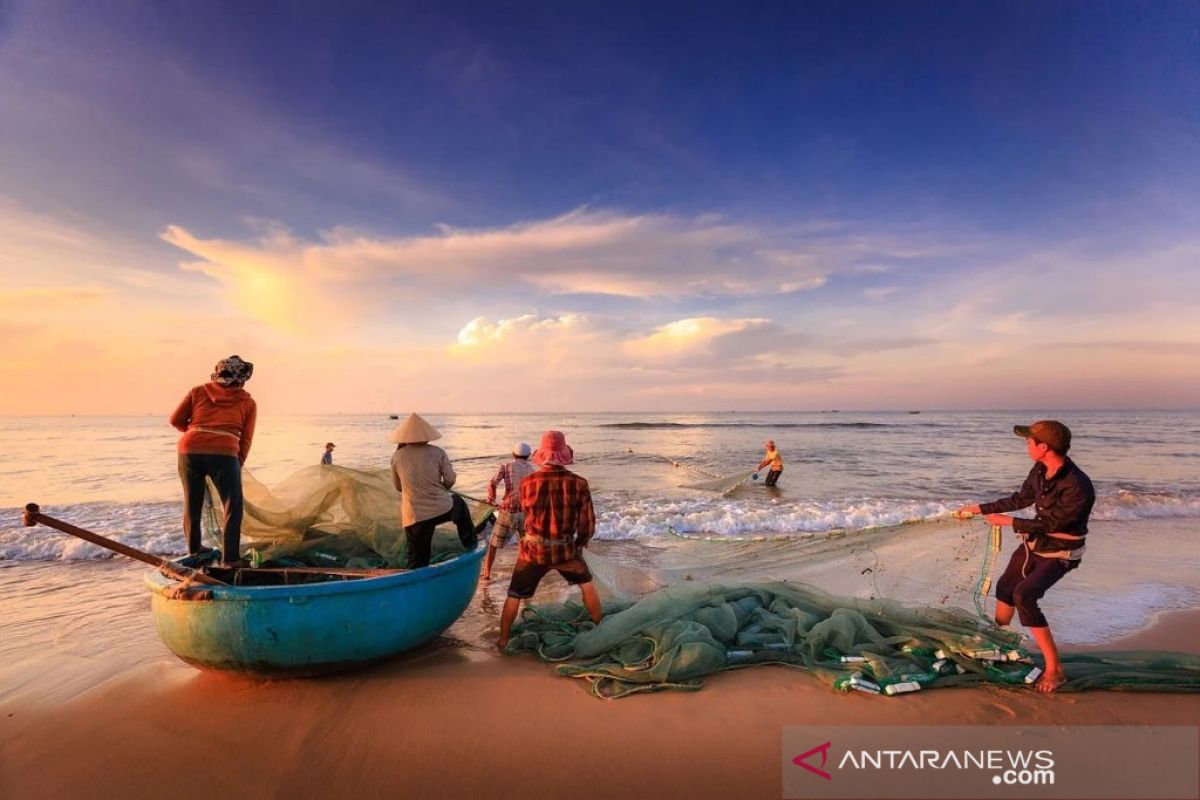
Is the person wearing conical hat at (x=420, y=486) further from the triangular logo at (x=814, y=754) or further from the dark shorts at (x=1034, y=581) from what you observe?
the dark shorts at (x=1034, y=581)

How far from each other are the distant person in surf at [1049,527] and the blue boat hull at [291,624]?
4.06 m

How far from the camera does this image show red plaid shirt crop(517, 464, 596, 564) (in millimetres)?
4562

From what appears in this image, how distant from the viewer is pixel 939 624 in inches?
177

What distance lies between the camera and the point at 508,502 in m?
6.68

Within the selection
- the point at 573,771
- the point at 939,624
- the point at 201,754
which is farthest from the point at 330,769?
the point at 939,624

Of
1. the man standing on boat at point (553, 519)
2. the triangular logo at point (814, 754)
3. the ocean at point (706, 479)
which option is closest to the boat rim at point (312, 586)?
the man standing on boat at point (553, 519)

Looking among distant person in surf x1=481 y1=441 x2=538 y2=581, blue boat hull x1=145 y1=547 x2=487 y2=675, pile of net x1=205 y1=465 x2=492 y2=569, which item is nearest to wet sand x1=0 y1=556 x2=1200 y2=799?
blue boat hull x1=145 y1=547 x2=487 y2=675

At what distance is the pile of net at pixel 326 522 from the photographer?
218 inches

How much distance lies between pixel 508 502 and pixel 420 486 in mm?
1617

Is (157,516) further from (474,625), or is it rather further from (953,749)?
(953,749)

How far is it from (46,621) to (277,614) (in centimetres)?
405

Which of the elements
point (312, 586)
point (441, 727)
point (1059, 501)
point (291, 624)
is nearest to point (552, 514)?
point (441, 727)

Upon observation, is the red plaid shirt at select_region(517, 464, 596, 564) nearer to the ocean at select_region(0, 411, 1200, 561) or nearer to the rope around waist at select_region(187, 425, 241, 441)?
the rope around waist at select_region(187, 425, 241, 441)

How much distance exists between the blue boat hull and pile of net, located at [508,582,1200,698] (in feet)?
3.64
